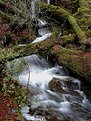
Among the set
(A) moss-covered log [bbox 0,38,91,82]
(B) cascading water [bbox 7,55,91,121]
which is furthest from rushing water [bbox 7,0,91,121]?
(A) moss-covered log [bbox 0,38,91,82]

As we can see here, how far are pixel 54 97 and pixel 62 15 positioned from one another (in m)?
5.68

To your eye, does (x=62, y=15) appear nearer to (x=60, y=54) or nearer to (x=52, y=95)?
(x=60, y=54)

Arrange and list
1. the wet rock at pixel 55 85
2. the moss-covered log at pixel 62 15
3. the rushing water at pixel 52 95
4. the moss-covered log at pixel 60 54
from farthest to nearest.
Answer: the moss-covered log at pixel 62 15 → the wet rock at pixel 55 85 → the moss-covered log at pixel 60 54 → the rushing water at pixel 52 95

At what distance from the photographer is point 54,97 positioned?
870cm

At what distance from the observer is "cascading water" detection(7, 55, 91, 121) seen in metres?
7.86

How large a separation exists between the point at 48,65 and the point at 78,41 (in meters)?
1.45

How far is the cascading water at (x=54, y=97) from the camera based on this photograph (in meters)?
7.86

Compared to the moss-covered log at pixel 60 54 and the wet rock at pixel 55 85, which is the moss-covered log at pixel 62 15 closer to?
the moss-covered log at pixel 60 54

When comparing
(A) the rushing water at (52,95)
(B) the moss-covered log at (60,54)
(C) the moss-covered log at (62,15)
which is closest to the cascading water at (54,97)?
(A) the rushing water at (52,95)

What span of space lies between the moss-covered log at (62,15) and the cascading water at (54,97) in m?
1.66

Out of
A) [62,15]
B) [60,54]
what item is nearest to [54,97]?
[60,54]

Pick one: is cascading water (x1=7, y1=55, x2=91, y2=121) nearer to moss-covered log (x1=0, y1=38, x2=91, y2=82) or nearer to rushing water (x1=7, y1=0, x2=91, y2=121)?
rushing water (x1=7, y1=0, x2=91, y2=121)

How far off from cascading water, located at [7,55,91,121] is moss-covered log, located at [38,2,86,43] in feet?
5.45

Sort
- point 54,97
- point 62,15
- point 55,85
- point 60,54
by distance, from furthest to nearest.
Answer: point 62,15 → point 60,54 → point 55,85 → point 54,97
